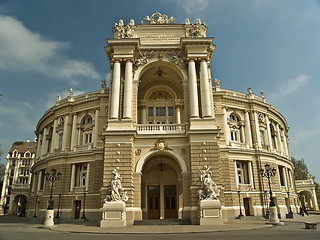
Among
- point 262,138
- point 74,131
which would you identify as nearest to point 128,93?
point 74,131

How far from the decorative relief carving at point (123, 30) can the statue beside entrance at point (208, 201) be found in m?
16.5

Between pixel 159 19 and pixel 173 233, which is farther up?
pixel 159 19

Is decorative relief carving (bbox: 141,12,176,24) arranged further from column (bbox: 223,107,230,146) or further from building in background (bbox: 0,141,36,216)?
building in background (bbox: 0,141,36,216)

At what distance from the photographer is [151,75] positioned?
3158cm

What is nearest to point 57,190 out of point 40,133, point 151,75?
point 40,133

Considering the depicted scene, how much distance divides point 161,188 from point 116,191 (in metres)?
7.88

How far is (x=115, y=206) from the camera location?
21.7 m

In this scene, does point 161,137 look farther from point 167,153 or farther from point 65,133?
point 65,133

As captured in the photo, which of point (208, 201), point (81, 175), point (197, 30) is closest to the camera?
point (208, 201)

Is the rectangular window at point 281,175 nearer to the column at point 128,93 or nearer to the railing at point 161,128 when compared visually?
the railing at point 161,128

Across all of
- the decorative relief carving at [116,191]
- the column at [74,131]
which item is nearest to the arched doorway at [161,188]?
the decorative relief carving at [116,191]

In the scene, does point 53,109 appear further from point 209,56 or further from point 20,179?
point 20,179

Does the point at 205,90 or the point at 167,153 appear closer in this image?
the point at 167,153

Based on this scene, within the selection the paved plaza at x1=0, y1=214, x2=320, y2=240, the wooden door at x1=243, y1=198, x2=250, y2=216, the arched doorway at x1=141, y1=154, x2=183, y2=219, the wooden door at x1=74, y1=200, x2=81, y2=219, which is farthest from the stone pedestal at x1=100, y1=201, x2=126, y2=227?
the wooden door at x1=243, y1=198, x2=250, y2=216
